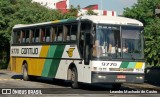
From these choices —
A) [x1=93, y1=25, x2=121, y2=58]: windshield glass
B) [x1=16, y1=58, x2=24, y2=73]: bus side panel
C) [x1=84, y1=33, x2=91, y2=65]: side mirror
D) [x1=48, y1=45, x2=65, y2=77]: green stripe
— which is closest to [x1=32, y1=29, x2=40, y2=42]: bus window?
[x1=16, y1=58, x2=24, y2=73]: bus side panel

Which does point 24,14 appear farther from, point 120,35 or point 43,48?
point 120,35

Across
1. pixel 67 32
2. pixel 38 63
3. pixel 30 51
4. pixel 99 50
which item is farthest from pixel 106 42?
pixel 30 51

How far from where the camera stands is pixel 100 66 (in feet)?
62.6

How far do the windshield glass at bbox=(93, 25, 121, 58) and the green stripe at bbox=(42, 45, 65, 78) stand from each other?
10.2 ft

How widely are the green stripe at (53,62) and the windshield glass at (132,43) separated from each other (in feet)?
11.8

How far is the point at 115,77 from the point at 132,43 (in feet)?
5.47

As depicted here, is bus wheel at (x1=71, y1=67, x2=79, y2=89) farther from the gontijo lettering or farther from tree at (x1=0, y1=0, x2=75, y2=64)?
tree at (x1=0, y1=0, x2=75, y2=64)

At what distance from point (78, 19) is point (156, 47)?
721 cm

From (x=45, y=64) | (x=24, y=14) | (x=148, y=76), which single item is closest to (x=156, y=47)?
(x=148, y=76)

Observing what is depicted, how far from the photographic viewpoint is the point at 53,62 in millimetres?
23078

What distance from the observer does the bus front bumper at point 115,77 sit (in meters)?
19.1

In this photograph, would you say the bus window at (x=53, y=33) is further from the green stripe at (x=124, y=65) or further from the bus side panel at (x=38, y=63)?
the green stripe at (x=124, y=65)

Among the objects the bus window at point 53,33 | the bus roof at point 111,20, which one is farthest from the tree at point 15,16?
the bus roof at point 111,20

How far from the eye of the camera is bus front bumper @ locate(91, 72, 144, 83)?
19.1m
